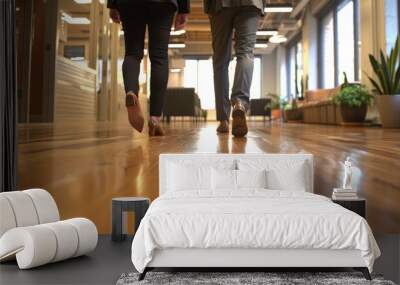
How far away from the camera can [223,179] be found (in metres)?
1.60

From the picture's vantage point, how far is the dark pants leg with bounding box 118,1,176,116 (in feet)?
6.47

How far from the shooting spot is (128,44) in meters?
2.03

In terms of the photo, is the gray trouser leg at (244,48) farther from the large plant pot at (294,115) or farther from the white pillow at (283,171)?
the large plant pot at (294,115)

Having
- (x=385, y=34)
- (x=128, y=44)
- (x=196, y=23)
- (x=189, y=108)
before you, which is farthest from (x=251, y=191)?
(x=196, y=23)

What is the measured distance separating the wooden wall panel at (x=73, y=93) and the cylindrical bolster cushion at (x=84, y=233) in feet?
12.6

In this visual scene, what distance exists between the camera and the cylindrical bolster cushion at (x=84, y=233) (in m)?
1.29

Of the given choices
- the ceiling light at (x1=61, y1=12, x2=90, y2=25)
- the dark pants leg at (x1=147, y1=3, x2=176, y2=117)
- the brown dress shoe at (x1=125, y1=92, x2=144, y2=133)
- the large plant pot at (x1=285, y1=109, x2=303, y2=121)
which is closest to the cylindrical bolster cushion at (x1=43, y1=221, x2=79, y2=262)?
the brown dress shoe at (x1=125, y1=92, x2=144, y2=133)

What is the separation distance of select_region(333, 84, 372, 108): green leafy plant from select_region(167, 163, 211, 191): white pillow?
462 centimetres

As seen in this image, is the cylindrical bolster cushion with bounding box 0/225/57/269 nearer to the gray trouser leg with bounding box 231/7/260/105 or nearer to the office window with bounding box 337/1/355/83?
the gray trouser leg with bounding box 231/7/260/105

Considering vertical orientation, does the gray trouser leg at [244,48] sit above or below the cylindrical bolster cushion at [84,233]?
above

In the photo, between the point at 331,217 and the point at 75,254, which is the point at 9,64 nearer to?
the point at 75,254

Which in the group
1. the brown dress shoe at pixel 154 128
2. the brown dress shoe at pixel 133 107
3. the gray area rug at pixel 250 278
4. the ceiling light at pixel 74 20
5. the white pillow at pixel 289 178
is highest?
the ceiling light at pixel 74 20

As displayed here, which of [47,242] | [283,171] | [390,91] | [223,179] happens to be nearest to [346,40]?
[390,91]

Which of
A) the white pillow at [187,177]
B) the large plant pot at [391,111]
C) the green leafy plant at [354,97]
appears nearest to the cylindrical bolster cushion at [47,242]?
the white pillow at [187,177]
